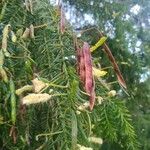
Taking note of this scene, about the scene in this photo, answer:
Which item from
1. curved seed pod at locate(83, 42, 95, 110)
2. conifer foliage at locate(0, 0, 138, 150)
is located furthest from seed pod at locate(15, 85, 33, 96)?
curved seed pod at locate(83, 42, 95, 110)

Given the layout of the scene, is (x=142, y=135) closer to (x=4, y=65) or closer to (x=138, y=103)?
(x=138, y=103)

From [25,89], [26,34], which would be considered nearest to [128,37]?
[26,34]

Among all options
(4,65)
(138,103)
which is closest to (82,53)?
(4,65)

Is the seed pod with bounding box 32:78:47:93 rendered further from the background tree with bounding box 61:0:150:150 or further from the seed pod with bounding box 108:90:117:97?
the background tree with bounding box 61:0:150:150

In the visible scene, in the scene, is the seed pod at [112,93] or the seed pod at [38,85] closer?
the seed pod at [38,85]

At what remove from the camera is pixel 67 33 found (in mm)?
827

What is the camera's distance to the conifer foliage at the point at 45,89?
69 centimetres

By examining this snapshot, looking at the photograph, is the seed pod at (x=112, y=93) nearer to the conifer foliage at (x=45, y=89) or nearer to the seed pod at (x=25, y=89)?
the conifer foliage at (x=45, y=89)

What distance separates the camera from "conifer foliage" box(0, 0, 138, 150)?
0.69 metres

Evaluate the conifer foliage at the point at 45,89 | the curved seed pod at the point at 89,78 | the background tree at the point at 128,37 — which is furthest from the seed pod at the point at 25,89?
the background tree at the point at 128,37

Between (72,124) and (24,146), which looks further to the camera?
(24,146)

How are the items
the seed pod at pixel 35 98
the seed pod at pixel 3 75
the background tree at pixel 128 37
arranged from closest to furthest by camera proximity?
1. the seed pod at pixel 35 98
2. the seed pod at pixel 3 75
3. the background tree at pixel 128 37

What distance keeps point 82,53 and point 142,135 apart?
8.07 feet

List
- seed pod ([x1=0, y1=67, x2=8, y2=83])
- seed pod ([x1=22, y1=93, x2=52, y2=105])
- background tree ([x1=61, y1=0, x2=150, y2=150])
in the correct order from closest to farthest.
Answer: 1. seed pod ([x1=22, y1=93, x2=52, y2=105])
2. seed pod ([x1=0, y1=67, x2=8, y2=83])
3. background tree ([x1=61, y1=0, x2=150, y2=150])
